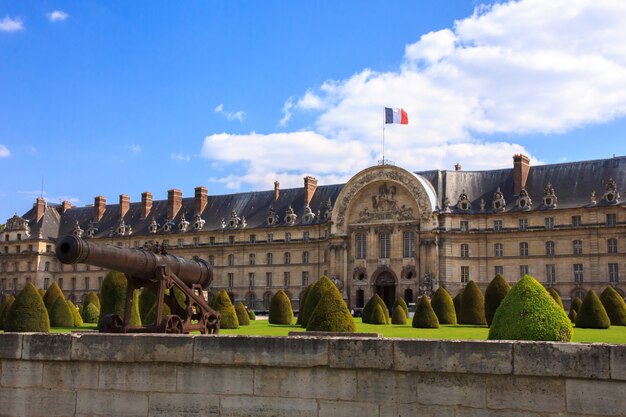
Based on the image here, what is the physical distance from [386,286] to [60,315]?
3136 cm

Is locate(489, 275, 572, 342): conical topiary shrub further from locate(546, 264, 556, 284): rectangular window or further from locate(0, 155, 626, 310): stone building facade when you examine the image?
locate(546, 264, 556, 284): rectangular window

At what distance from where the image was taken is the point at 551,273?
5391 centimetres

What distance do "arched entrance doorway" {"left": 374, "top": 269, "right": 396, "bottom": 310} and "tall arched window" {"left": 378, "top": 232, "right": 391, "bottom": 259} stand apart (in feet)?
4.31

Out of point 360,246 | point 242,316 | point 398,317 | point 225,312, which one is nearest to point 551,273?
point 360,246

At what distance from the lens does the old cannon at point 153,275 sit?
12.1 meters

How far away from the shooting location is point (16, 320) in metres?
23.1

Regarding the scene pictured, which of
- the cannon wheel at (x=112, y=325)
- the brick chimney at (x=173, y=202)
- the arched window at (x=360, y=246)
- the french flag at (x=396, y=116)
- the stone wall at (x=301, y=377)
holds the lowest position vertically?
the stone wall at (x=301, y=377)

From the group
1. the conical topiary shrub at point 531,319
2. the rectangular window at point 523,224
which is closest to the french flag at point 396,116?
the rectangular window at point 523,224

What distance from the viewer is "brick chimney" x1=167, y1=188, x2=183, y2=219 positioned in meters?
73.1

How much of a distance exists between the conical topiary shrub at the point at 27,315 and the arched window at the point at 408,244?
37.3 m

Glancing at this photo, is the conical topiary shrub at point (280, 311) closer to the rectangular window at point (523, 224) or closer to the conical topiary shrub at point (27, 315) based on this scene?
the conical topiary shrub at point (27, 315)

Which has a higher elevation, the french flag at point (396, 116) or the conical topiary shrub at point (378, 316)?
the french flag at point (396, 116)

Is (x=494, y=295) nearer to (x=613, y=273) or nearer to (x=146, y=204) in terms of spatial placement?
(x=613, y=273)

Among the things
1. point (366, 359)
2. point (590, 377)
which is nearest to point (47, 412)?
point (366, 359)
